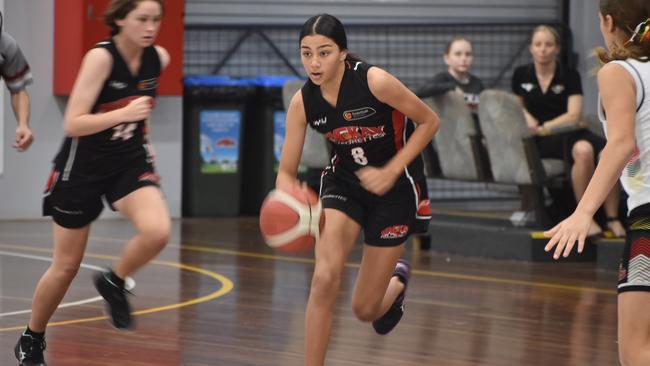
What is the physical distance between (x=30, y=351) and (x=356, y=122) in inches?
74.7

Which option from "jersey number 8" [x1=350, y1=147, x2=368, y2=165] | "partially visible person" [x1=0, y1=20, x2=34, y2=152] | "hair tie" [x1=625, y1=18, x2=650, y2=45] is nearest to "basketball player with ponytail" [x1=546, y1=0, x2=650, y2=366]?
"hair tie" [x1=625, y1=18, x2=650, y2=45]

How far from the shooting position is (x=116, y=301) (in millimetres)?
5984

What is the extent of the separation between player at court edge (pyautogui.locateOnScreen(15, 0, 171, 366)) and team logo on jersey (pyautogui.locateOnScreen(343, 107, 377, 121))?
943 mm

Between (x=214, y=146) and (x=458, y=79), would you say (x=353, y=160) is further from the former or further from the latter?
(x=214, y=146)

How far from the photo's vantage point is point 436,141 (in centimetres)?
1155

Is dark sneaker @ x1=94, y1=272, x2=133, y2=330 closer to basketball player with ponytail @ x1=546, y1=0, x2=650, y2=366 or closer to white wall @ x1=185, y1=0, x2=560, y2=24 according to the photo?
basketball player with ponytail @ x1=546, y1=0, x2=650, y2=366

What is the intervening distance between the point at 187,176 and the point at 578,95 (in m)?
4.72

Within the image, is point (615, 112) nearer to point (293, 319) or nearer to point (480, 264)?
point (293, 319)

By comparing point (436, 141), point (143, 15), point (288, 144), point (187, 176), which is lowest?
point (187, 176)

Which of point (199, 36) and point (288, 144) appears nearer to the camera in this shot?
point (288, 144)

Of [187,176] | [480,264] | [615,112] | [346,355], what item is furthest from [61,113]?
[615,112]

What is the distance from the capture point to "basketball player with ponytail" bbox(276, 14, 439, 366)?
Result: 217 inches

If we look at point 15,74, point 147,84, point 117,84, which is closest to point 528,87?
point 15,74

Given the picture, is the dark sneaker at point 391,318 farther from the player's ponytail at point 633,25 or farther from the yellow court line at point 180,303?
the player's ponytail at point 633,25
